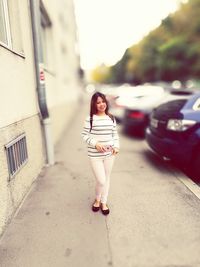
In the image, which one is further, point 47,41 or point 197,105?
point 47,41

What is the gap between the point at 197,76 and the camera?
116 feet

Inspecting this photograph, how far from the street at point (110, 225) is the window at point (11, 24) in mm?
2397

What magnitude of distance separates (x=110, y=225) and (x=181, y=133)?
7.73 ft

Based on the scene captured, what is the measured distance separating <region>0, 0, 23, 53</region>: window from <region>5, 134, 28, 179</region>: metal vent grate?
1524 mm

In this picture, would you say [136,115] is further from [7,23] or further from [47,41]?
[7,23]

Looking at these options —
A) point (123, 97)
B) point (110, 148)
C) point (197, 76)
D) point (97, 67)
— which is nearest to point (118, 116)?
point (123, 97)

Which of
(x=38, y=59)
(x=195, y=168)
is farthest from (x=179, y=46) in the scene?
(x=195, y=168)

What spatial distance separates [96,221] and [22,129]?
186 centimetres

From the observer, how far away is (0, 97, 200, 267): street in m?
2.90

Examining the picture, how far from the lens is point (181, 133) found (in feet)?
16.8

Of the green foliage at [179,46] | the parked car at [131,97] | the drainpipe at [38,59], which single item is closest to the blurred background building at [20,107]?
the drainpipe at [38,59]

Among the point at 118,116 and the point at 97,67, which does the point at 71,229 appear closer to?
the point at 118,116

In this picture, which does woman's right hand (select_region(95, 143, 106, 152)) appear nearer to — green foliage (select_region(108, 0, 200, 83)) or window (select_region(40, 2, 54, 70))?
window (select_region(40, 2, 54, 70))

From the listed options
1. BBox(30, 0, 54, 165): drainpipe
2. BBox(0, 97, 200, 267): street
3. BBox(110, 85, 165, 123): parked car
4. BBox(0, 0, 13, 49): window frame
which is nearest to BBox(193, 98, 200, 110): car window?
BBox(0, 97, 200, 267): street
